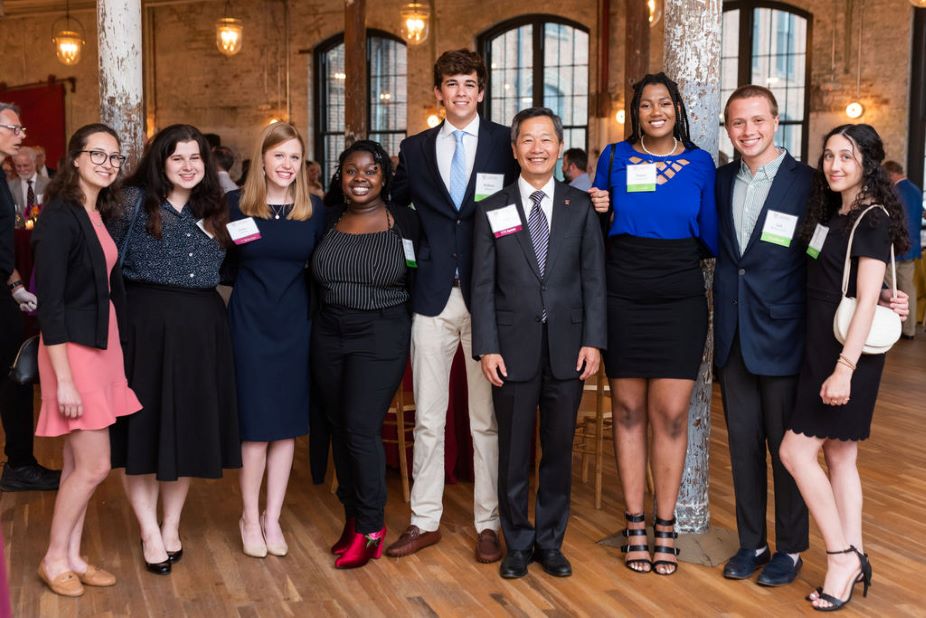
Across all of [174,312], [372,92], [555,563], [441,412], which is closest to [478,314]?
[441,412]

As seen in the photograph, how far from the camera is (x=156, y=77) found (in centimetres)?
1700

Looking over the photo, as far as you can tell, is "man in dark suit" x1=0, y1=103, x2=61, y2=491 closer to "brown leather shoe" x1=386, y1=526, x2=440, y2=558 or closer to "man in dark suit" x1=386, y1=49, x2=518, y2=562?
"man in dark suit" x1=386, y1=49, x2=518, y2=562

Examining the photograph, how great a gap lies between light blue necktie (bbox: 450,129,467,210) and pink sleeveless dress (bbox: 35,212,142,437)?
1.26m

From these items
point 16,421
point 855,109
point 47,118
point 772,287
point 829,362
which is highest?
point 47,118

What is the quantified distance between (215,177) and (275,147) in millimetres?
249

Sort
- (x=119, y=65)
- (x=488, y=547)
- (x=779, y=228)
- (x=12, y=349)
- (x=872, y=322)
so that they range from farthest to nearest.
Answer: (x=119, y=65) → (x=12, y=349) → (x=488, y=547) → (x=779, y=228) → (x=872, y=322)

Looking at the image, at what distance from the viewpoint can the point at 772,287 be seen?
3531mm

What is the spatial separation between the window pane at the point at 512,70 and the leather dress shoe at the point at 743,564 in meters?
12.0

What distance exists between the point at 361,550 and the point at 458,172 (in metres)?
1.51

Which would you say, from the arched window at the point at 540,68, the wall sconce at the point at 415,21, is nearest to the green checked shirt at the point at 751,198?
the wall sconce at the point at 415,21

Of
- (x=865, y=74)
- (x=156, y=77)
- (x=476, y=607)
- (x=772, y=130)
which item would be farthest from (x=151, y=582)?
(x=156, y=77)

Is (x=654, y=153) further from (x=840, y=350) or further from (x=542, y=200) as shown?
(x=840, y=350)

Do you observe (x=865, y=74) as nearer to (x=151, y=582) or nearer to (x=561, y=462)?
(x=561, y=462)

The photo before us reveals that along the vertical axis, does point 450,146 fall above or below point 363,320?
above
